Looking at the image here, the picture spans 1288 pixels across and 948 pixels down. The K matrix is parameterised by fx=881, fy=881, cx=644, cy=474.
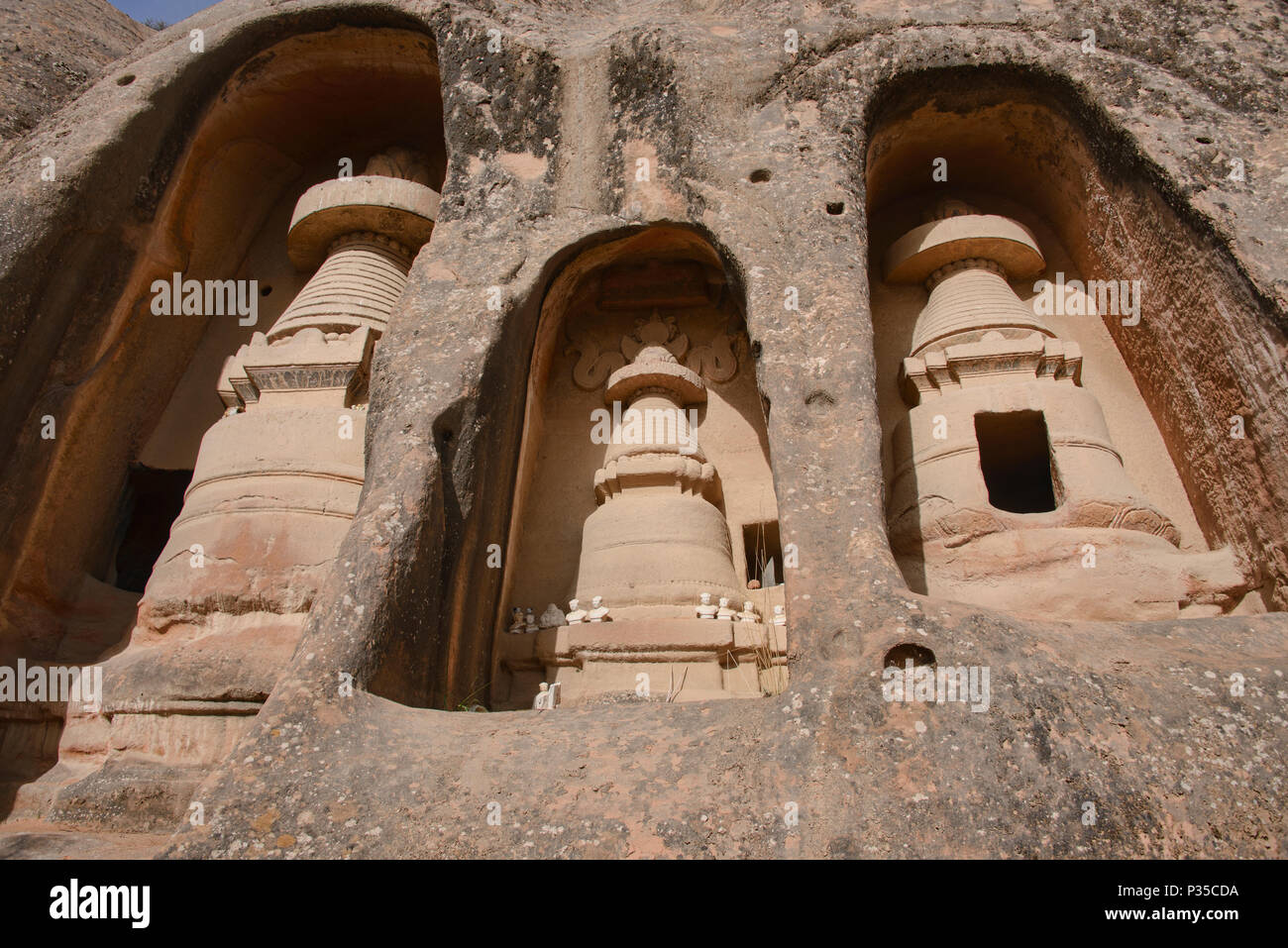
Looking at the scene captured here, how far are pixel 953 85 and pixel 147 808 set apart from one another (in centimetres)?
689

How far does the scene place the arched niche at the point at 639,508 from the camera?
17.1 feet

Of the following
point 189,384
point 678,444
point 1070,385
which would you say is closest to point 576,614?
point 678,444

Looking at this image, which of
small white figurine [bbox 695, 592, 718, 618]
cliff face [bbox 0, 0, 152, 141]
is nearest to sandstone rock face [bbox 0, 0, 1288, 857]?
small white figurine [bbox 695, 592, 718, 618]

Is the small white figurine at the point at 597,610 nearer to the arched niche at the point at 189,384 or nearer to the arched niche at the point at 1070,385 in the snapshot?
the arched niche at the point at 189,384

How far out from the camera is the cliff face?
765 cm

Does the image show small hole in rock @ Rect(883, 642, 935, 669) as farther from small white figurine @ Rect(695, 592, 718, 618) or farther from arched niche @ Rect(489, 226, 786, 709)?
small white figurine @ Rect(695, 592, 718, 618)

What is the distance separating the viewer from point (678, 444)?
6250 millimetres

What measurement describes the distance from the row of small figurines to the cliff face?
230 inches

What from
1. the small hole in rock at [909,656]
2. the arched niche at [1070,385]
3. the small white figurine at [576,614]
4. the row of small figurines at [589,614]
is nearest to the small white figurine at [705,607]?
the row of small figurines at [589,614]

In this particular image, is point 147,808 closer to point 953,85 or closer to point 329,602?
point 329,602

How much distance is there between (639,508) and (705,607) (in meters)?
0.88
